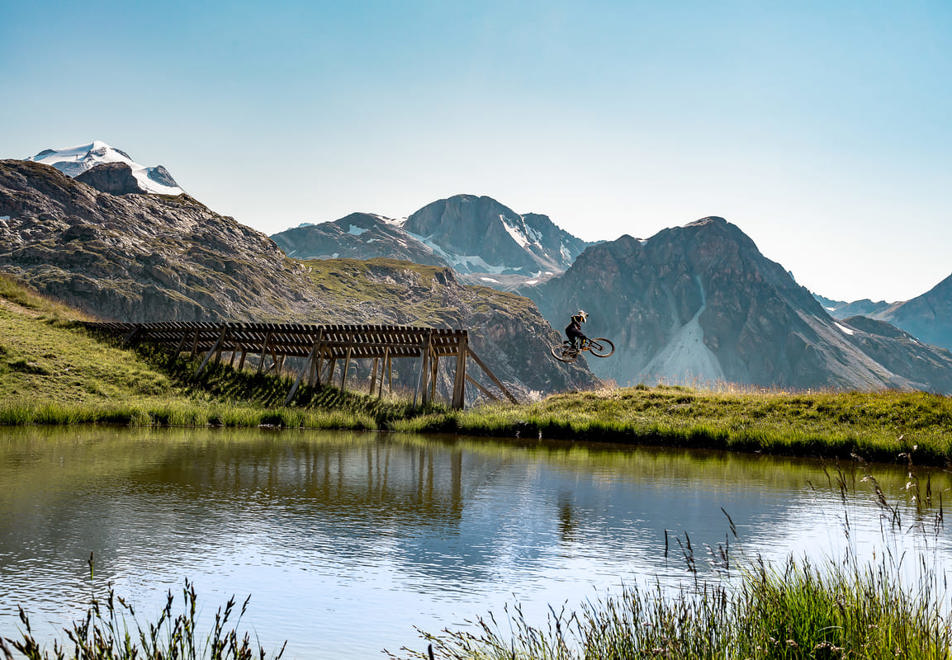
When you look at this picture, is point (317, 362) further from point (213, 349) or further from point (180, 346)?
point (180, 346)

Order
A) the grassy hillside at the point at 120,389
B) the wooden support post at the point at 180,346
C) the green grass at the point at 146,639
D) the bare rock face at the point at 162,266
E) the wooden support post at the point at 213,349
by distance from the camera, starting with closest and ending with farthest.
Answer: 1. the green grass at the point at 146,639
2. the grassy hillside at the point at 120,389
3. the wooden support post at the point at 213,349
4. the wooden support post at the point at 180,346
5. the bare rock face at the point at 162,266

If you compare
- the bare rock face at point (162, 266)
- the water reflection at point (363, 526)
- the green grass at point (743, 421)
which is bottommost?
the water reflection at point (363, 526)

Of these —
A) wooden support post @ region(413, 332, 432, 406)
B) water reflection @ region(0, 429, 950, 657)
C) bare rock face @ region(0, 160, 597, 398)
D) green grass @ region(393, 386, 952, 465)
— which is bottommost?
water reflection @ region(0, 429, 950, 657)

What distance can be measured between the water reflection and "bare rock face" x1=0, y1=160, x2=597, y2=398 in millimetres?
80562

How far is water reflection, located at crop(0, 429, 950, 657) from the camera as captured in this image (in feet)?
28.7

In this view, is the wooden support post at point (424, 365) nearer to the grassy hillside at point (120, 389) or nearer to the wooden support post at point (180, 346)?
the grassy hillside at point (120, 389)

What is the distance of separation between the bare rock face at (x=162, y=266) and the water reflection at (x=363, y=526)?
80562mm

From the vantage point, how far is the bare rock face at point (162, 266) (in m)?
95.4

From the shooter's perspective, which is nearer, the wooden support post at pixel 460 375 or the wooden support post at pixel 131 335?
the wooden support post at pixel 460 375

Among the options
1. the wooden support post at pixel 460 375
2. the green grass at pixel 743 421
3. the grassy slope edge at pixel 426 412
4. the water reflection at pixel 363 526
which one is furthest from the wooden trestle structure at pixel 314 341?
the water reflection at pixel 363 526

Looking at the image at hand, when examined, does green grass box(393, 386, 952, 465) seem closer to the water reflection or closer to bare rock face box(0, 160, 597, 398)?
the water reflection

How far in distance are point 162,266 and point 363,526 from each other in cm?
10826

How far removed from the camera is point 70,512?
41.1ft

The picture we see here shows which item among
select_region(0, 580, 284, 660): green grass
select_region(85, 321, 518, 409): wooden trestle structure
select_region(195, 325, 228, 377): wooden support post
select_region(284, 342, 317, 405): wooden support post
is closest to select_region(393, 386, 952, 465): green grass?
select_region(85, 321, 518, 409): wooden trestle structure
